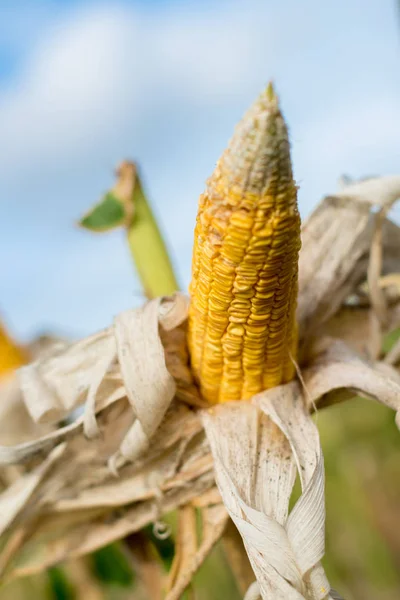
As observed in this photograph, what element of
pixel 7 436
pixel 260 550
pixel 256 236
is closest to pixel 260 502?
pixel 260 550

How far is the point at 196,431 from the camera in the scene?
2.82 ft

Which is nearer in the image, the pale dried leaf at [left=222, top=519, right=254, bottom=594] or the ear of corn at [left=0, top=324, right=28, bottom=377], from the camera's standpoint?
the pale dried leaf at [left=222, top=519, right=254, bottom=594]

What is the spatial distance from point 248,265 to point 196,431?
0.32m

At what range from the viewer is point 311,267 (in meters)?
0.98

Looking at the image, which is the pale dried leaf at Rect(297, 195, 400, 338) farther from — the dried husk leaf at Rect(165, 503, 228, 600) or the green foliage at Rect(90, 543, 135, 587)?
the green foliage at Rect(90, 543, 135, 587)

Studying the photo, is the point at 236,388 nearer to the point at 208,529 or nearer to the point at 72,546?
the point at 208,529

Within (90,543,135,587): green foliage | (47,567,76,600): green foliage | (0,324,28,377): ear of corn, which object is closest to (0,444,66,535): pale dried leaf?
(0,324,28,377): ear of corn

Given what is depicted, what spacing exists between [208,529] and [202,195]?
49 centimetres

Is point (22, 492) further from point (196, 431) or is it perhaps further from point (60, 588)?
point (60, 588)

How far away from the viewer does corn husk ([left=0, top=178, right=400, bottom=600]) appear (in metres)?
0.71

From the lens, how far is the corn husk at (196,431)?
71 centimetres

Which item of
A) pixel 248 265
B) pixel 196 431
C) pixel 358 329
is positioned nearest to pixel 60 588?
pixel 196 431

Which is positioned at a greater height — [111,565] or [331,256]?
[331,256]

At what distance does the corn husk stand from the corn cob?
0.05 metres
